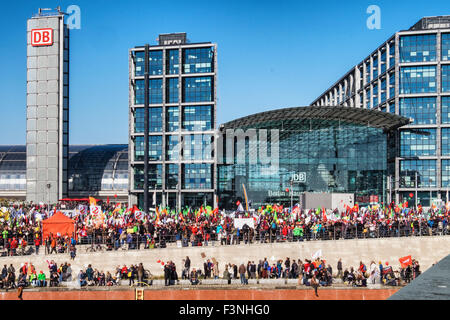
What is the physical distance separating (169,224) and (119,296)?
8.90 meters

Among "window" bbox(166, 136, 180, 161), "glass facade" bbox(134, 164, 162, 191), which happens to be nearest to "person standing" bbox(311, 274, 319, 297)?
"window" bbox(166, 136, 180, 161)

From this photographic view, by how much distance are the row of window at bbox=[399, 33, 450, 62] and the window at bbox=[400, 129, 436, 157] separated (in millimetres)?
9949

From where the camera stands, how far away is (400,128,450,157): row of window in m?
75.0

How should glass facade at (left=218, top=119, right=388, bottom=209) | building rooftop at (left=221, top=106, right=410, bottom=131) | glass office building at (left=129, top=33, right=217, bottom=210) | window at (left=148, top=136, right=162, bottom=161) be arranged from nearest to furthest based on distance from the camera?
building rooftop at (left=221, top=106, right=410, bottom=131) → glass facade at (left=218, top=119, right=388, bottom=209) → glass office building at (left=129, top=33, right=217, bottom=210) → window at (left=148, top=136, right=162, bottom=161)

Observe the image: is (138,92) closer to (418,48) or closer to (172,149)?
(172,149)

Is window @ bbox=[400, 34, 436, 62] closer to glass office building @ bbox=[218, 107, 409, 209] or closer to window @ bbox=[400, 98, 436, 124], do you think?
window @ bbox=[400, 98, 436, 124]

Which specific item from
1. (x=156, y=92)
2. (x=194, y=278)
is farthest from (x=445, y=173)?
(x=194, y=278)

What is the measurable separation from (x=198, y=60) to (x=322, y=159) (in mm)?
22888

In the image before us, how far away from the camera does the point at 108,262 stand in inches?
1206

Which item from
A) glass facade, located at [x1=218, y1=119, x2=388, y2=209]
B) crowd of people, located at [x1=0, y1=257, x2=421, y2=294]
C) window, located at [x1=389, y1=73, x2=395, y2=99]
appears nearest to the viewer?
crowd of people, located at [x1=0, y1=257, x2=421, y2=294]

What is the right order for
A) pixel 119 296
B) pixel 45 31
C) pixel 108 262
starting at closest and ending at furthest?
pixel 119 296 → pixel 108 262 → pixel 45 31

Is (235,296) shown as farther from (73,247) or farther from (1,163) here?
(1,163)

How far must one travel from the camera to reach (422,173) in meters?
75.6
